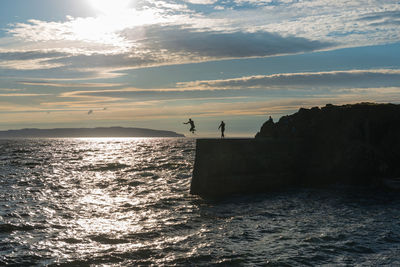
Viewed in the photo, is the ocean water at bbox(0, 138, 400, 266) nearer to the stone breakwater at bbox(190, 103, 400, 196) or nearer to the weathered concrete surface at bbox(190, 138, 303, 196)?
the weathered concrete surface at bbox(190, 138, 303, 196)

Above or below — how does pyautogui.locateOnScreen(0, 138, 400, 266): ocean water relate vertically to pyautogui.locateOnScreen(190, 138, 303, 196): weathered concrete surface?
below

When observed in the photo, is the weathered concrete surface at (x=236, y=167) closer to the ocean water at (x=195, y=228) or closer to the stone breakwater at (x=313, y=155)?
the stone breakwater at (x=313, y=155)

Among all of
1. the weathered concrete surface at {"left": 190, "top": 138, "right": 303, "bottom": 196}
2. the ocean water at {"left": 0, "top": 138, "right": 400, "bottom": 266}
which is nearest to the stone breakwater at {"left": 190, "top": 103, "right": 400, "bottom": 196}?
the weathered concrete surface at {"left": 190, "top": 138, "right": 303, "bottom": 196}

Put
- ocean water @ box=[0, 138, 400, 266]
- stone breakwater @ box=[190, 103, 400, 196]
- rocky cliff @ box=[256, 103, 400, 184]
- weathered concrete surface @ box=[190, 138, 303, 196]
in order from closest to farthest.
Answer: ocean water @ box=[0, 138, 400, 266]
weathered concrete surface @ box=[190, 138, 303, 196]
stone breakwater @ box=[190, 103, 400, 196]
rocky cliff @ box=[256, 103, 400, 184]

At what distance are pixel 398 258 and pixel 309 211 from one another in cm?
751

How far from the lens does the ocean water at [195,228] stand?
12875 mm

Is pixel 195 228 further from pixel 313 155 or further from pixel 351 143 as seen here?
pixel 351 143

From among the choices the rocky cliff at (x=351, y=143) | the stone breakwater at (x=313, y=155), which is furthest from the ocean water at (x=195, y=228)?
the rocky cliff at (x=351, y=143)

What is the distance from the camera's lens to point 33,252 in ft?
45.2

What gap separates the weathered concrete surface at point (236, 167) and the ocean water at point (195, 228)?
6.20ft

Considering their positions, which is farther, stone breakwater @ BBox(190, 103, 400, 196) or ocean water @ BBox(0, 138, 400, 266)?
stone breakwater @ BBox(190, 103, 400, 196)

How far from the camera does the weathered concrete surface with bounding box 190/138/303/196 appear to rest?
26766 mm

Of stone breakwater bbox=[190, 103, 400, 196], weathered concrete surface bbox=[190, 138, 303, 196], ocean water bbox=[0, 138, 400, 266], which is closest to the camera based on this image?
ocean water bbox=[0, 138, 400, 266]

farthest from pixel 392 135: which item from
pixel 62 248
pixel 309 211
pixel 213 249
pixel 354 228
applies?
pixel 62 248
